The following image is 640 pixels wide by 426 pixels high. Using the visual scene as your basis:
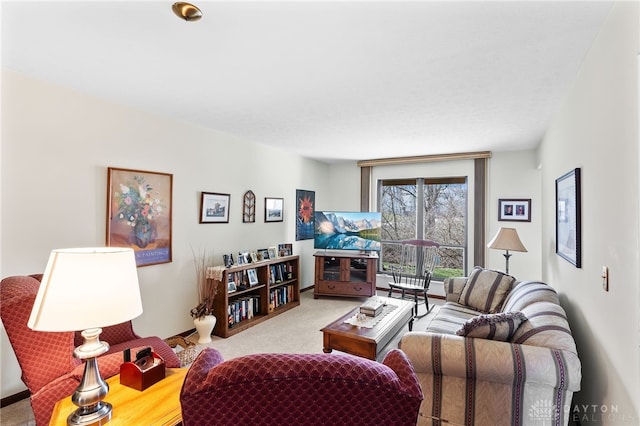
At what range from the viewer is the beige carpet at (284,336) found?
10.1 ft

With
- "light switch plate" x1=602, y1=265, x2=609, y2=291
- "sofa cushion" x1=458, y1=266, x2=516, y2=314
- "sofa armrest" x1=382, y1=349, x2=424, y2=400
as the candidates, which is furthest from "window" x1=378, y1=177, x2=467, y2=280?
"sofa armrest" x1=382, y1=349, x2=424, y2=400

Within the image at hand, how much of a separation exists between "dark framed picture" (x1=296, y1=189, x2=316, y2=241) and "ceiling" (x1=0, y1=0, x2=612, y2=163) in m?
2.30

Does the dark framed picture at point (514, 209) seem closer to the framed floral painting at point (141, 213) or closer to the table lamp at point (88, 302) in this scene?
the framed floral painting at point (141, 213)

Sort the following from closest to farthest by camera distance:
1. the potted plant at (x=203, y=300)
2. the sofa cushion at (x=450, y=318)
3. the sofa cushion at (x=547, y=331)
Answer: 1. the sofa cushion at (x=547, y=331)
2. the sofa cushion at (x=450, y=318)
3. the potted plant at (x=203, y=300)

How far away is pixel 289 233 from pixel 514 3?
4.31 metres

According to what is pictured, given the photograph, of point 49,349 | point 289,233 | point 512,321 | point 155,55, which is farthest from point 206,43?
point 289,233

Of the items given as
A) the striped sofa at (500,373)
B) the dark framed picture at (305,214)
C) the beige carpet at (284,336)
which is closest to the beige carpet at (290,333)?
the beige carpet at (284,336)

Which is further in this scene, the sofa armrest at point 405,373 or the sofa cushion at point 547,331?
the sofa cushion at point 547,331

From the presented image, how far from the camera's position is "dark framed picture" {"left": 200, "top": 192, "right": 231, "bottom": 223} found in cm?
370

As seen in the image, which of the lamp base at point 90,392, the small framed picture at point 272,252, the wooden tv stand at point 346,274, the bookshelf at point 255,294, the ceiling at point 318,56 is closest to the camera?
the lamp base at point 90,392

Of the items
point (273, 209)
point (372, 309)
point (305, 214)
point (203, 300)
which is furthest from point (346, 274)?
point (203, 300)

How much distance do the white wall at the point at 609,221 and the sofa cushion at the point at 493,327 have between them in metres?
0.43

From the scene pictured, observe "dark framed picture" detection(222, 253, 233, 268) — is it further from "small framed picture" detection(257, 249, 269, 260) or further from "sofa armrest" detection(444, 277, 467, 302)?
"sofa armrest" detection(444, 277, 467, 302)

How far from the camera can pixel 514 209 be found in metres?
4.75
